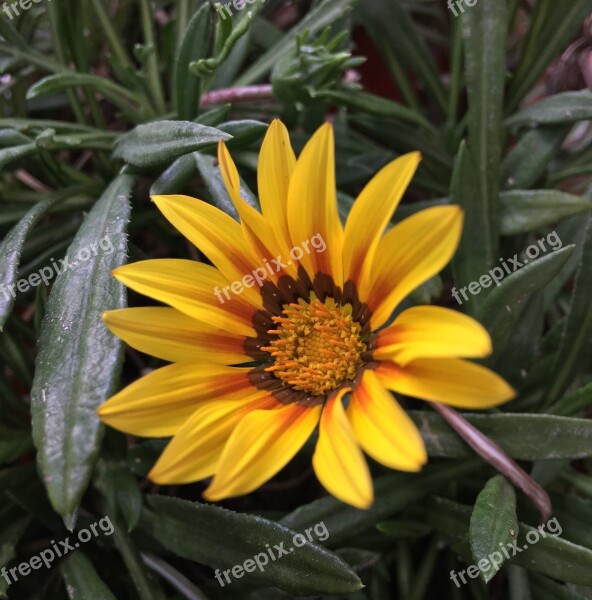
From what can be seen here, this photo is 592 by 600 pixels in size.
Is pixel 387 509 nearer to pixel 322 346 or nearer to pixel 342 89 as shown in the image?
pixel 322 346

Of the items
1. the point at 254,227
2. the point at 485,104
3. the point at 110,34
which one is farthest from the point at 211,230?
the point at 110,34

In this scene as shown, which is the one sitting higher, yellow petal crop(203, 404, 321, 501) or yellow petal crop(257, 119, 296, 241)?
yellow petal crop(257, 119, 296, 241)

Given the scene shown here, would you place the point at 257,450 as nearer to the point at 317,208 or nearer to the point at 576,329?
the point at 317,208

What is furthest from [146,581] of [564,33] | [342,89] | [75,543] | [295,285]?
[564,33]

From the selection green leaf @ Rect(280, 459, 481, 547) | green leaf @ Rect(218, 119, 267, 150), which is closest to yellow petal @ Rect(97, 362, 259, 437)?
green leaf @ Rect(280, 459, 481, 547)

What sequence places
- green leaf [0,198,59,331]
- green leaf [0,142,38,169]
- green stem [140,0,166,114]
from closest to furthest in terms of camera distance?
1. green leaf [0,198,59,331]
2. green leaf [0,142,38,169]
3. green stem [140,0,166,114]

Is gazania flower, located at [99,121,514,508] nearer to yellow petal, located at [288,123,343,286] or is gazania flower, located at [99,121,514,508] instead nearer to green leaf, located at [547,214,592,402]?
yellow petal, located at [288,123,343,286]
